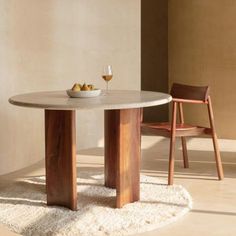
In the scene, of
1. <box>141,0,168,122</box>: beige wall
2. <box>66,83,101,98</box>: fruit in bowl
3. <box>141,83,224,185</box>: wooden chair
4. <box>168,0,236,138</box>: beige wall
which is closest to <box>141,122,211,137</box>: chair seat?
<box>141,83,224,185</box>: wooden chair

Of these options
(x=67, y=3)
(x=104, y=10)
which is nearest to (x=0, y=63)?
(x=67, y=3)

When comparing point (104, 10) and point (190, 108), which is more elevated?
point (104, 10)

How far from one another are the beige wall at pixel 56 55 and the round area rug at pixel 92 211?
0.73m

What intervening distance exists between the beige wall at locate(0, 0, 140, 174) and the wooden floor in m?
0.28

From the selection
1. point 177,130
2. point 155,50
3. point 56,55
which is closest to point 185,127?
point 177,130

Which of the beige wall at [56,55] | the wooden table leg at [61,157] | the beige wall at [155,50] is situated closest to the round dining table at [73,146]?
the wooden table leg at [61,157]

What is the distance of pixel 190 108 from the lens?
612cm

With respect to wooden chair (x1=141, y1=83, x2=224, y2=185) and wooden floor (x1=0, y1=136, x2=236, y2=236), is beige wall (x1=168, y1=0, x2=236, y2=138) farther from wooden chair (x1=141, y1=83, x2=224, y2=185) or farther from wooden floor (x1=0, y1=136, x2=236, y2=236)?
wooden chair (x1=141, y1=83, x2=224, y2=185)

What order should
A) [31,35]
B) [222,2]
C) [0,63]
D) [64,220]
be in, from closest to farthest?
[64,220] → [0,63] → [31,35] → [222,2]

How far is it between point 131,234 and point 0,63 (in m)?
2.06

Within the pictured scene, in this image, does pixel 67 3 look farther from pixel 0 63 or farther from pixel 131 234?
pixel 131 234

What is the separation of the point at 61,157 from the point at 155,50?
4046mm

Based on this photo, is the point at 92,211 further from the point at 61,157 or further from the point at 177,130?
the point at 177,130

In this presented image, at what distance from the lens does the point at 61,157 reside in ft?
10.9
